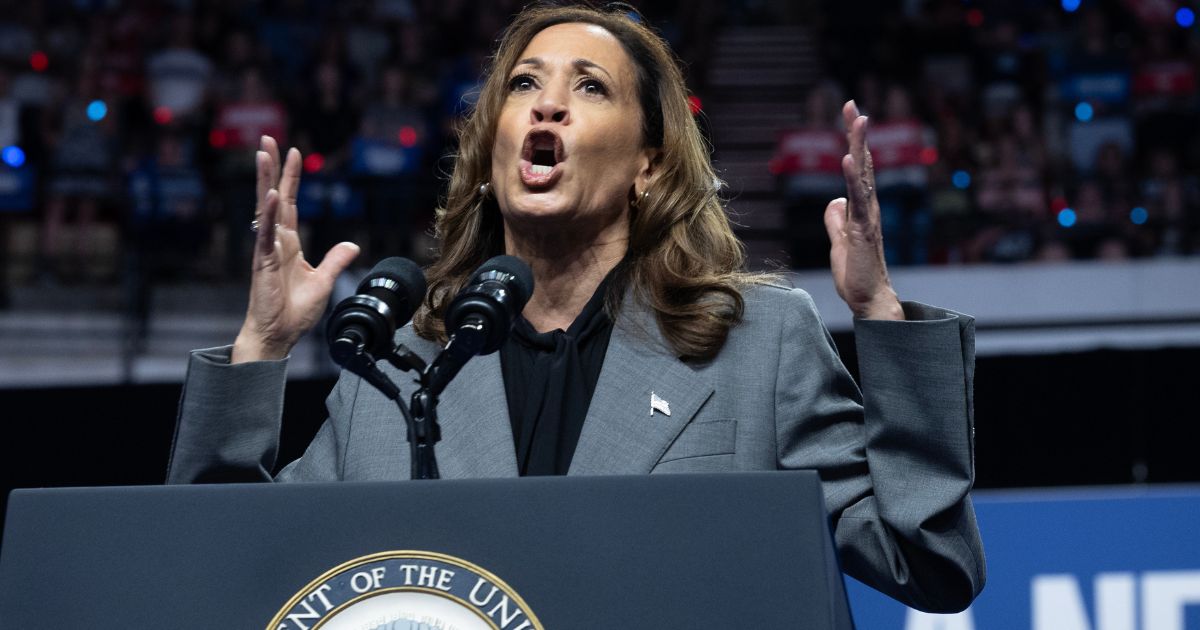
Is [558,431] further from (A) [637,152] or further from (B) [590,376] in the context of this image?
(A) [637,152]

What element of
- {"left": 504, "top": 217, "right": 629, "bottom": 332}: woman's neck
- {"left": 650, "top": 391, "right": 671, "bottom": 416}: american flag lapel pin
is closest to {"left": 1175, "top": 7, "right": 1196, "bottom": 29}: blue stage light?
{"left": 504, "top": 217, "right": 629, "bottom": 332}: woman's neck

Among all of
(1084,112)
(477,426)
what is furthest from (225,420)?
(1084,112)

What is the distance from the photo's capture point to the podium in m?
1.23

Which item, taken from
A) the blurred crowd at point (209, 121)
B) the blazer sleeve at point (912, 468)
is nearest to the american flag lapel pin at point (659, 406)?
the blazer sleeve at point (912, 468)

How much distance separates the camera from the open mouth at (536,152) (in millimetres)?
1925

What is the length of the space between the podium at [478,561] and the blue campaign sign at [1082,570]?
6.86 ft

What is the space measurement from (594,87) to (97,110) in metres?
6.16

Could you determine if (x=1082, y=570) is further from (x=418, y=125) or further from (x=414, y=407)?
(x=418, y=125)

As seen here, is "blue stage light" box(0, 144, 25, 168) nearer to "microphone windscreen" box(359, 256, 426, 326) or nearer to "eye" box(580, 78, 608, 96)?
"eye" box(580, 78, 608, 96)

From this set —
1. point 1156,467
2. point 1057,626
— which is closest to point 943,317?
point 1057,626

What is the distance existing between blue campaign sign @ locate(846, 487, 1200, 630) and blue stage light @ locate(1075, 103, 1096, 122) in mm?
4621

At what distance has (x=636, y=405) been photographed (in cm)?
177

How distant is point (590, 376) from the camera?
6.30 feet

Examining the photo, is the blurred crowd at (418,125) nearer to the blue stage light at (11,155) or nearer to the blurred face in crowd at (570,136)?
the blue stage light at (11,155)
